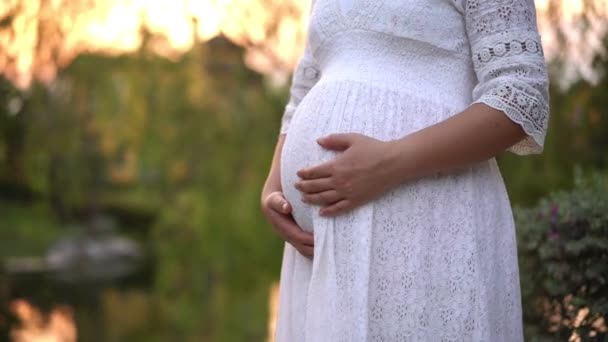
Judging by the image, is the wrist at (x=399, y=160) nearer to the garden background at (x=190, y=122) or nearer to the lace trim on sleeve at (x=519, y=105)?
the lace trim on sleeve at (x=519, y=105)

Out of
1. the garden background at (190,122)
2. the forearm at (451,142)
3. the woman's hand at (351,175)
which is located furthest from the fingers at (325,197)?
the garden background at (190,122)

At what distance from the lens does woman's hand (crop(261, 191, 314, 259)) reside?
1569 mm

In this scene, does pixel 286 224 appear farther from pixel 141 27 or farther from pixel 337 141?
pixel 141 27

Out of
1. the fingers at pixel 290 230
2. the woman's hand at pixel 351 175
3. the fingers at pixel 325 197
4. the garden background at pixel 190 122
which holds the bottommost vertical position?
the garden background at pixel 190 122

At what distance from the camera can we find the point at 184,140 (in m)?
7.70

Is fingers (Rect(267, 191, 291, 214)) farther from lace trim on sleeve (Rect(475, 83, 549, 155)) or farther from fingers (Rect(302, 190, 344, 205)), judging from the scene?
lace trim on sleeve (Rect(475, 83, 549, 155))

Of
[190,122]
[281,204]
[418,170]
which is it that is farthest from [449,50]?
[190,122]

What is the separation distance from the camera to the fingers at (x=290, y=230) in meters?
1.57

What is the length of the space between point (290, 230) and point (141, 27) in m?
5.87

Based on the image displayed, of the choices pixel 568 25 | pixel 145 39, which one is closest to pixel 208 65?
pixel 145 39

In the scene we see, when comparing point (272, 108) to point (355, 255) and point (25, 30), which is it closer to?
point (25, 30)

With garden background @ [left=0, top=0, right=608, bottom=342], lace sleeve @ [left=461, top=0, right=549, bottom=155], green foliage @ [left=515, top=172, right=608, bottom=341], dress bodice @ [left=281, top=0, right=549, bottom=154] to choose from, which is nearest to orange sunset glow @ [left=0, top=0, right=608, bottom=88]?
garden background @ [left=0, top=0, right=608, bottom=342]

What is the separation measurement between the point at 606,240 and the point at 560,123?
358 cm

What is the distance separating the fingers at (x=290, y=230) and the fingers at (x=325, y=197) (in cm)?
8
